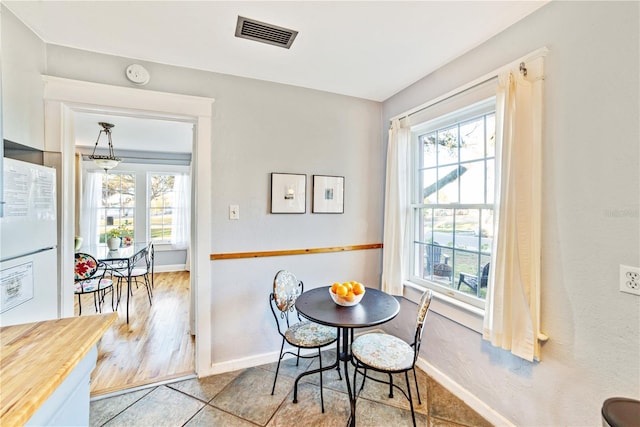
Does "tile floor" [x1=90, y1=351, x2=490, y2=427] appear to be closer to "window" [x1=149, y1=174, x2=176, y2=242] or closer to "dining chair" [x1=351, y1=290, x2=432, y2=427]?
"dining chair" [x1=351, y1=290, x2=432, y2=427]

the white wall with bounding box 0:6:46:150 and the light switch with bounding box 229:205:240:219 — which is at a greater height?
the white wall with bounding box 0:6:46:150

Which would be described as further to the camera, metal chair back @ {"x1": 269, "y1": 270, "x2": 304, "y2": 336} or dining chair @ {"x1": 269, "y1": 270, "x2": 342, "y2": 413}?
metal chair back @ {"x1": 269, "y1": 270, "x2": 304, "y2": 336}

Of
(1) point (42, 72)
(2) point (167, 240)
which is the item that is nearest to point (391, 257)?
(1) point (42, 72)

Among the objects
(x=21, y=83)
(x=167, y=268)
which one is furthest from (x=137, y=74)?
(x=167, y=268)

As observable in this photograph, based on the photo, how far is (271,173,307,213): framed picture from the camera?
2.45 m

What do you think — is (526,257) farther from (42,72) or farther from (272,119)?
(42,72)

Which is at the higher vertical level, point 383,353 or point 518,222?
point 518,222

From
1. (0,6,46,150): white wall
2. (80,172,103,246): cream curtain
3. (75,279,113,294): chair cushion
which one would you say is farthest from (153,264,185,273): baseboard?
(0,6,46,150): white wall

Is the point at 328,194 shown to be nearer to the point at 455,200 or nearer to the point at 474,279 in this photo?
the point at 455,200

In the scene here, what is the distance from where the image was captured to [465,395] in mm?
1949

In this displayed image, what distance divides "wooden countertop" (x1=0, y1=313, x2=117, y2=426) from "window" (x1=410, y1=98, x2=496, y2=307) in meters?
2.14

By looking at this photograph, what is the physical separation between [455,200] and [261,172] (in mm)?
1598

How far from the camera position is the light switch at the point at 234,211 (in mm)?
2326

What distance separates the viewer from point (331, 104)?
2660mm
